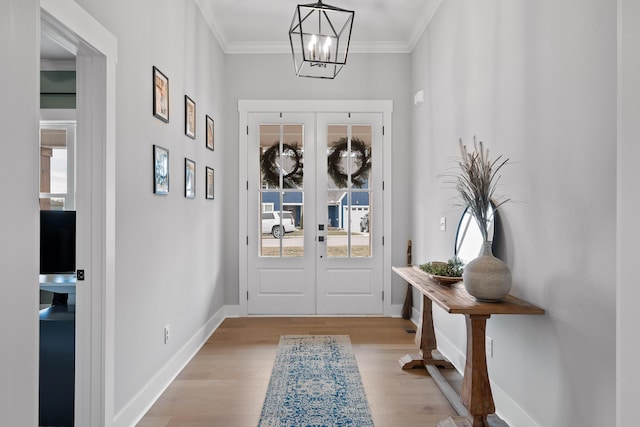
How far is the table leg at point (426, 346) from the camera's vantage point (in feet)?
9.98

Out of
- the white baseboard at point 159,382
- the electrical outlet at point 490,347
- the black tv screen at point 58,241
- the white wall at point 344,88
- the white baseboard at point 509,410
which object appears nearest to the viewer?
the white baseboard at point 509,410

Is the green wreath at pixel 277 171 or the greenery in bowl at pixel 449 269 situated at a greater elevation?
the green wreath at pixel 277 171

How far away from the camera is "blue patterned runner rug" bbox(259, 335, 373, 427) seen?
2.32m

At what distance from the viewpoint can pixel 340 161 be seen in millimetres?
4559

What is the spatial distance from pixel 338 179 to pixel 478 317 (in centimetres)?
276

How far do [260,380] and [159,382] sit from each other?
0.68 metres

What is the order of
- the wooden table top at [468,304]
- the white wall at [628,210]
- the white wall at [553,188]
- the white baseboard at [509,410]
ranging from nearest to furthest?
the white wall at [628,210], the white wall at [553,188], the wooden table top at [468,304], the white baseboard at [509,410]

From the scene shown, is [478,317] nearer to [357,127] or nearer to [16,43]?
[16,43]

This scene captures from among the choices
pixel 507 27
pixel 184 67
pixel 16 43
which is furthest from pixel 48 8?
pixel 507 27

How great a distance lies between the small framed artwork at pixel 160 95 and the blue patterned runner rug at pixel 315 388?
6.51 feet

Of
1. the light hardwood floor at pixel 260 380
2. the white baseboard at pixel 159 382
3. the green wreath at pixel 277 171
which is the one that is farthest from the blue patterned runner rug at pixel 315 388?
the green wreath at pixel 277 171

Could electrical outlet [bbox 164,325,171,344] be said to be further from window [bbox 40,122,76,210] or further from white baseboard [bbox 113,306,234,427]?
window [bbox 40,122,76,210]

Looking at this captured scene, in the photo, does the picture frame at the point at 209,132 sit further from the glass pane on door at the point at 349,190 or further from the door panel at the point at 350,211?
the glass pane on door at the point at 349,190

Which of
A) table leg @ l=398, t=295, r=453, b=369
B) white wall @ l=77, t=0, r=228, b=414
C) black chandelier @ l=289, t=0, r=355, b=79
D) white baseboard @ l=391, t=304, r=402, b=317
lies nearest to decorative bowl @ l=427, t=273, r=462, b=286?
table leg @ l=398, t=295, r=453, b=369
